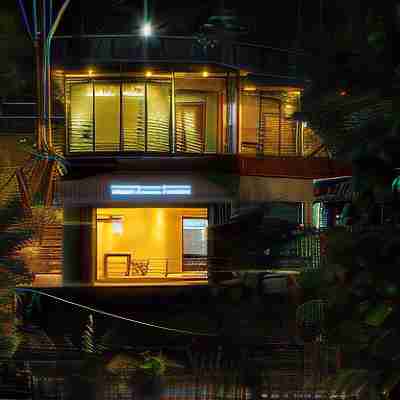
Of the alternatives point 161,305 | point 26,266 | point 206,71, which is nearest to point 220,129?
point 206,71

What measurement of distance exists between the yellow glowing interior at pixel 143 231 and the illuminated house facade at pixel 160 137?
0.35ft

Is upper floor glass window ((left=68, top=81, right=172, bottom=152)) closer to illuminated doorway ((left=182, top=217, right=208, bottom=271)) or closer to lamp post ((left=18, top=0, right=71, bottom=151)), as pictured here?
illuminated doorway ((left=182, top=217, right=208, bottom=271))

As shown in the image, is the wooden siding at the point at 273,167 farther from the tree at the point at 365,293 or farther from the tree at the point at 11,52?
the tree at the point at 365,293

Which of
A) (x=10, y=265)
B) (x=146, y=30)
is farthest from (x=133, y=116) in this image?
(x=10, y=265)

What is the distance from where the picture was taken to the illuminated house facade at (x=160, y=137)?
26.3 metres

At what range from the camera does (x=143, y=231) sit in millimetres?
28203

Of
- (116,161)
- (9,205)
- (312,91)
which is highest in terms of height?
(116,161)

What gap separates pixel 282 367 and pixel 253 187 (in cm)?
2000

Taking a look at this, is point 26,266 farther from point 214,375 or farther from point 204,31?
point 204,31

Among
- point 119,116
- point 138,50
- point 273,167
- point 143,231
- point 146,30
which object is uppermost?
point 146,30

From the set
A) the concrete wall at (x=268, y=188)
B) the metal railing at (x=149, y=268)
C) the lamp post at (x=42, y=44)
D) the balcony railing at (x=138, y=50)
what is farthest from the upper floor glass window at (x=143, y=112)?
the lamp post at (x=42, y=44)

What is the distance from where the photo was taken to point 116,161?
87.8 ft

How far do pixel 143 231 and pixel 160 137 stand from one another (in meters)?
3.24

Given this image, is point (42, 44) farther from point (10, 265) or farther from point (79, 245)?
point (79, 245)
